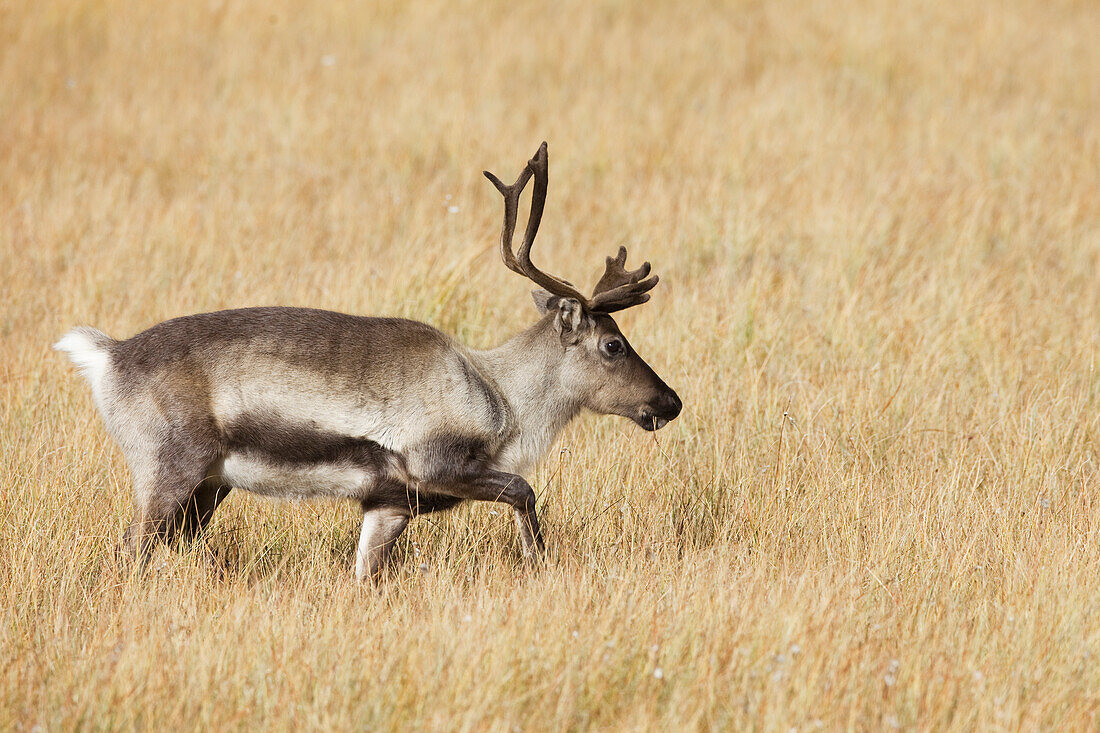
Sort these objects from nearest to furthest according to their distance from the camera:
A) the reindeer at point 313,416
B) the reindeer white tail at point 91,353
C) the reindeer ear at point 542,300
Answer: the reindeer at point 313,416, the reindeer white tail at point 91,353, the reindeer ear at point 542,300

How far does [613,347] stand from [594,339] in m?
0.09

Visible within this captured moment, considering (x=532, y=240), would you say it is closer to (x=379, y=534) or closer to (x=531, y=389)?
(x=531, y=389)

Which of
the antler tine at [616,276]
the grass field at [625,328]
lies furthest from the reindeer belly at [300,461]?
the antler tine at [616,276]

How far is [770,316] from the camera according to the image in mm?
7754

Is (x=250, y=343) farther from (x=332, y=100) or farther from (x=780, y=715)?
(x=332, y=100)

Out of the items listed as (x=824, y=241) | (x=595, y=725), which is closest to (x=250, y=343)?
(x=595, y=725)

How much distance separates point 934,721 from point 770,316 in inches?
169

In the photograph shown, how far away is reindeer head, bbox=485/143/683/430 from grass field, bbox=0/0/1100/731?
0.51m

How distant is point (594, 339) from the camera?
17.4 ft

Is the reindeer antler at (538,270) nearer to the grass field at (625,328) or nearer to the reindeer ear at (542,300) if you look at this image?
the reindeer ear at (542,300)

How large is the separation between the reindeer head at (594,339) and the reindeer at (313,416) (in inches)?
1.3

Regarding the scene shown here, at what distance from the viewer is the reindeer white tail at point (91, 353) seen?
4.78 metres

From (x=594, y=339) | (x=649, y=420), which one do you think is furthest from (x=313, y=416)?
(x=649, y=420)

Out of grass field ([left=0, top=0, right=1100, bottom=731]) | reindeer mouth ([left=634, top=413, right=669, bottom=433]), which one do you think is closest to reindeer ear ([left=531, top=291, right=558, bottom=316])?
reindeer mouth ([left=634, top=413, right=669, bottom=433])
